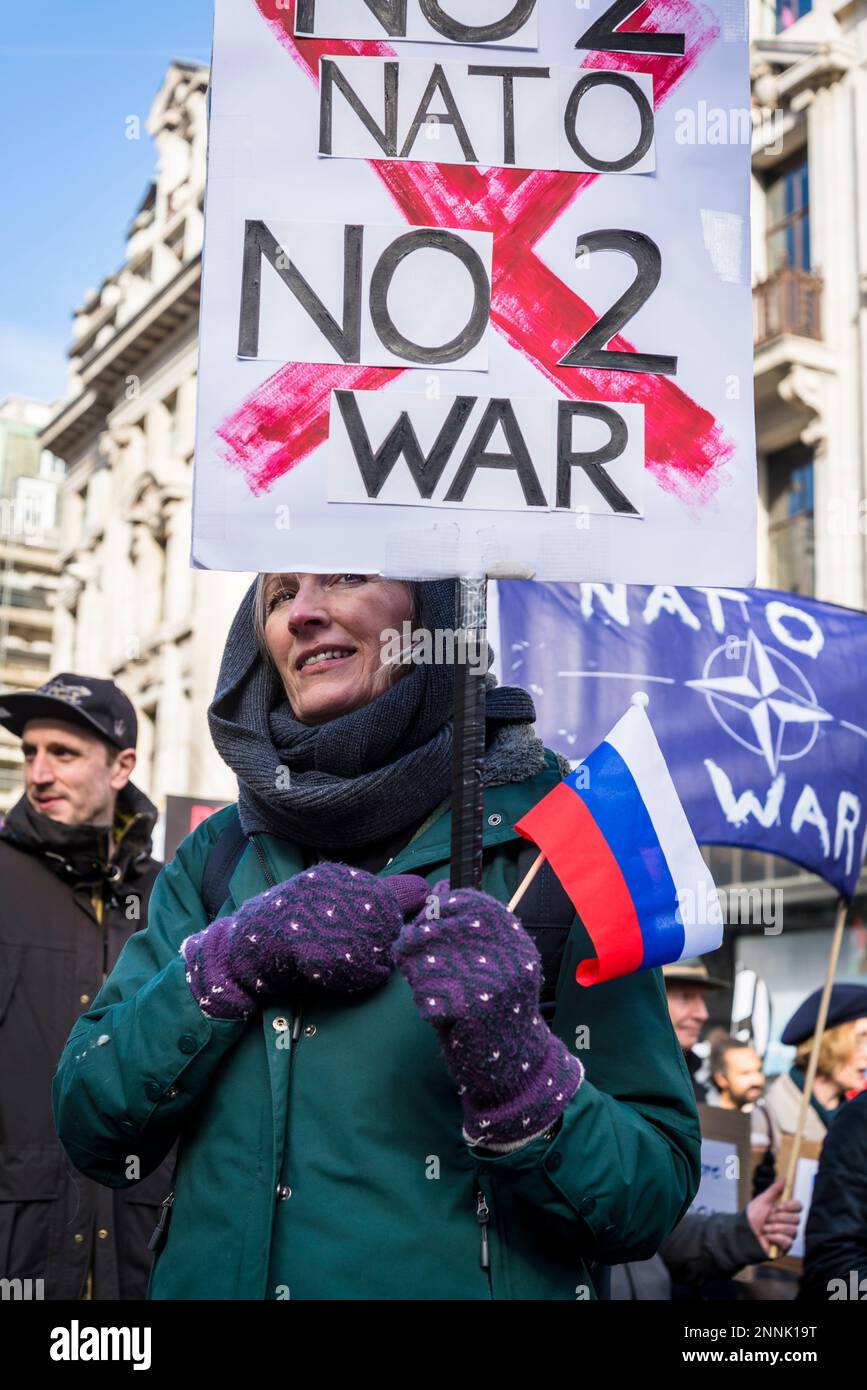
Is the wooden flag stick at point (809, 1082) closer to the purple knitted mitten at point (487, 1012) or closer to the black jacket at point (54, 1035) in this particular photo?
the black jacket at point (54, 1035)

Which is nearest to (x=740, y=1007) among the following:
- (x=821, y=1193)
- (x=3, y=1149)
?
(x=821, y=1193)

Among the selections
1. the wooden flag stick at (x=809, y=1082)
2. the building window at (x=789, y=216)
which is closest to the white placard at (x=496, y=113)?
the wooden flag stick at (x=809, y=1082)

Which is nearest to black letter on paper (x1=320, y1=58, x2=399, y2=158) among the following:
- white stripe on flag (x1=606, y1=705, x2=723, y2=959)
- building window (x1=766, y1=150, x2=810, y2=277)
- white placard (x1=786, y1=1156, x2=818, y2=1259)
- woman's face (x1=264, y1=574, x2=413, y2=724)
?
woman's face (x1=264, y1=574, x2=413, y2=724)

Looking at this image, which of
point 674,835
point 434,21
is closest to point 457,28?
point 434,21

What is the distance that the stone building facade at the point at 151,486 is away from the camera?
30203 mm

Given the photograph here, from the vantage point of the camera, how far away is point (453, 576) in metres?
2.35

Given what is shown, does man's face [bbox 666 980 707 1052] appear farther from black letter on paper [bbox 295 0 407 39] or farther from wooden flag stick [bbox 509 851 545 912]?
black letter on paper [bbox 295 0 407 39]

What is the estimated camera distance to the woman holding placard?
79.7 inches

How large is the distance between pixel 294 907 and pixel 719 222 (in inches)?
47.1

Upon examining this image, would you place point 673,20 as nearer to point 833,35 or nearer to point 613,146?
point 613,146

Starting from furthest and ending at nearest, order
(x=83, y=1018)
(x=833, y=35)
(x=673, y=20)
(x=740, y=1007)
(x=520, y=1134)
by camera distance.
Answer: (x=833, y=35)
(x=740, y=1007)
(x=673, y=20)
(x=83, y=1018)
(x=520, y=1134)

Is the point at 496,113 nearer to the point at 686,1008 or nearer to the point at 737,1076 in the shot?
the point at 686,1008

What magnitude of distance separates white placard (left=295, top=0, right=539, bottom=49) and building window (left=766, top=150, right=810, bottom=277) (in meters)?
18.5

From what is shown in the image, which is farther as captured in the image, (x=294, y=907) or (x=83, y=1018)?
(x=83, y=1018)
